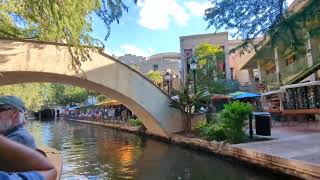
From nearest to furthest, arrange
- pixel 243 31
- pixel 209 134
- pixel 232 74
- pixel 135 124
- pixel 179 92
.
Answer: pixel 243 31 → pixel 209 134 → pixel 179 92 → pixel 135 124 → pixel 232 74

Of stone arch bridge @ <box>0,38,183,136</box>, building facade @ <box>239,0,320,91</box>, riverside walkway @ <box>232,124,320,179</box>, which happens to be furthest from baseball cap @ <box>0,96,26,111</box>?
stone arch bridge @ <box>0,38,183,136</box>

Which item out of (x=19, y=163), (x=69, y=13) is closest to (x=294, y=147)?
(x=69, y=13)

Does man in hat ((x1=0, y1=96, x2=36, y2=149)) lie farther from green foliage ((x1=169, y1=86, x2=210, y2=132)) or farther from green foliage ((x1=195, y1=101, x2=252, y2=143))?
green foliage ((x1=169, y1=86, x2=210, y2=132))

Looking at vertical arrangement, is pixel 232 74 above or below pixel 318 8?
above

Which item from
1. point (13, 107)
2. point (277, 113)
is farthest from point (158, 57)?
point (13, 107)

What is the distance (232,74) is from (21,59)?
3935 cm

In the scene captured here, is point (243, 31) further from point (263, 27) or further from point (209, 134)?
point (209, 134)

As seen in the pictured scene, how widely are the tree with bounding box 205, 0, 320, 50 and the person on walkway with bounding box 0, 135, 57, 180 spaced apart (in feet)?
28.4

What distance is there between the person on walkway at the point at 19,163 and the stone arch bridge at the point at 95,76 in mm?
13107

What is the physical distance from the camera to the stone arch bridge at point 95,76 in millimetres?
17000

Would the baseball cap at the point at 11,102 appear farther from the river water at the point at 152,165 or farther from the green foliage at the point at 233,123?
the green foliage at the point at 233,123

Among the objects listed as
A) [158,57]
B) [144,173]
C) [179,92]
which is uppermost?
[158,57]

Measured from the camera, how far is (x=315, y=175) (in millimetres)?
9219

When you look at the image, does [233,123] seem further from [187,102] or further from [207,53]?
[207,53]
